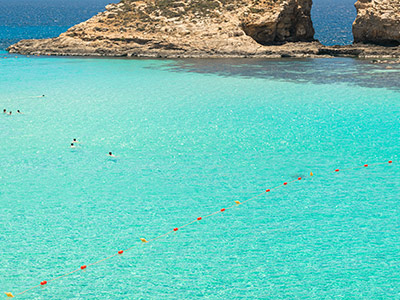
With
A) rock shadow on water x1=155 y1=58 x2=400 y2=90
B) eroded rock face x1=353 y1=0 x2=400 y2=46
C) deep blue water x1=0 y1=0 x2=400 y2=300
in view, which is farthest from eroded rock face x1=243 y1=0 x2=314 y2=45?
deep blue water x1=0 y1=0 x2=400 y2=300

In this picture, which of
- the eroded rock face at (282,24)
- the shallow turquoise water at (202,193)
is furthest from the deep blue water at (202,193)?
the eroded rock face at (282,24)

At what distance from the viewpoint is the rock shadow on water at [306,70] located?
123 feet

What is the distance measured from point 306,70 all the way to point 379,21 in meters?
12.0

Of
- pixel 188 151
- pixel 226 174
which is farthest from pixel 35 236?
pixel 188 151

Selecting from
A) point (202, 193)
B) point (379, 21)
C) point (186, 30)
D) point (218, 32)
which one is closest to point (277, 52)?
point (218, 32)

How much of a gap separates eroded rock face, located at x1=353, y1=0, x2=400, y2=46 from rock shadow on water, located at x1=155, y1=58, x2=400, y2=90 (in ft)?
13.7

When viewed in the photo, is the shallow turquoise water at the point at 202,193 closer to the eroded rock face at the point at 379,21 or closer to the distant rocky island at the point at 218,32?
the eroded rock face at the point at 379,21

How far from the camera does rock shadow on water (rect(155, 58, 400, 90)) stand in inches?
1471

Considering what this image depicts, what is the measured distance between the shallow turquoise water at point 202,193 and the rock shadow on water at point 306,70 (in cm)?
432

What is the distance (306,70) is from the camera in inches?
1674

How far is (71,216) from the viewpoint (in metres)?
15.0

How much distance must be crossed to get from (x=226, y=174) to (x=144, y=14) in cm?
4063

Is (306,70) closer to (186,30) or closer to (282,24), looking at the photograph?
(282,24)

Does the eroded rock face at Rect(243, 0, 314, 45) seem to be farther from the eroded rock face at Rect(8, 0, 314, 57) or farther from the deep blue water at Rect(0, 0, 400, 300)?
the deep blue water at Rect(0, 0, 400, 300)
